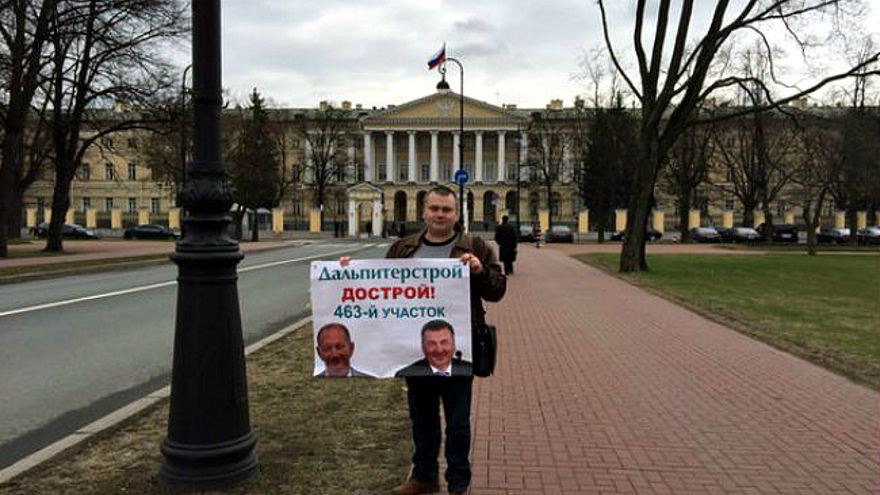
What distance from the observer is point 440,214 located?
3.78m

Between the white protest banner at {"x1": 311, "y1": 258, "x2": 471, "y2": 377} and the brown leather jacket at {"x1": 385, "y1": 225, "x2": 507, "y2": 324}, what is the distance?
0.12 metres

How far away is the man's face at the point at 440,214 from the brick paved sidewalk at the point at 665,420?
1.58 m

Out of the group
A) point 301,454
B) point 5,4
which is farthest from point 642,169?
point 5,4

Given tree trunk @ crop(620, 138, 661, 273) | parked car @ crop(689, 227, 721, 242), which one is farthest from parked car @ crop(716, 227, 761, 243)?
tree trunk @ crop(620, 138, 661, 273)

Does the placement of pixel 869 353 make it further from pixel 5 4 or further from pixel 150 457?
pixel 5 4

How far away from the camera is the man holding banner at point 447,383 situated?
383 cm

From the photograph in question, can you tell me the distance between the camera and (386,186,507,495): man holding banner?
383 cm

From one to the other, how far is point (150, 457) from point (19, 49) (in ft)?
87.9

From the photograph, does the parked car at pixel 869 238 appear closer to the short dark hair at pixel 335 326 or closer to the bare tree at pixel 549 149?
the bare tree at pixel 549 149

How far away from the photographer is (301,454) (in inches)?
184

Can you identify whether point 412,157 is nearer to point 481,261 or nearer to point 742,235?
point 742,235

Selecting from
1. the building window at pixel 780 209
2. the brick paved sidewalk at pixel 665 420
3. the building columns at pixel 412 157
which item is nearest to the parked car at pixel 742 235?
the building window at pixel 780 209

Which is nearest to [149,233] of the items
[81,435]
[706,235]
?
[706,235]

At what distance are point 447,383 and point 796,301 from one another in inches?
552
